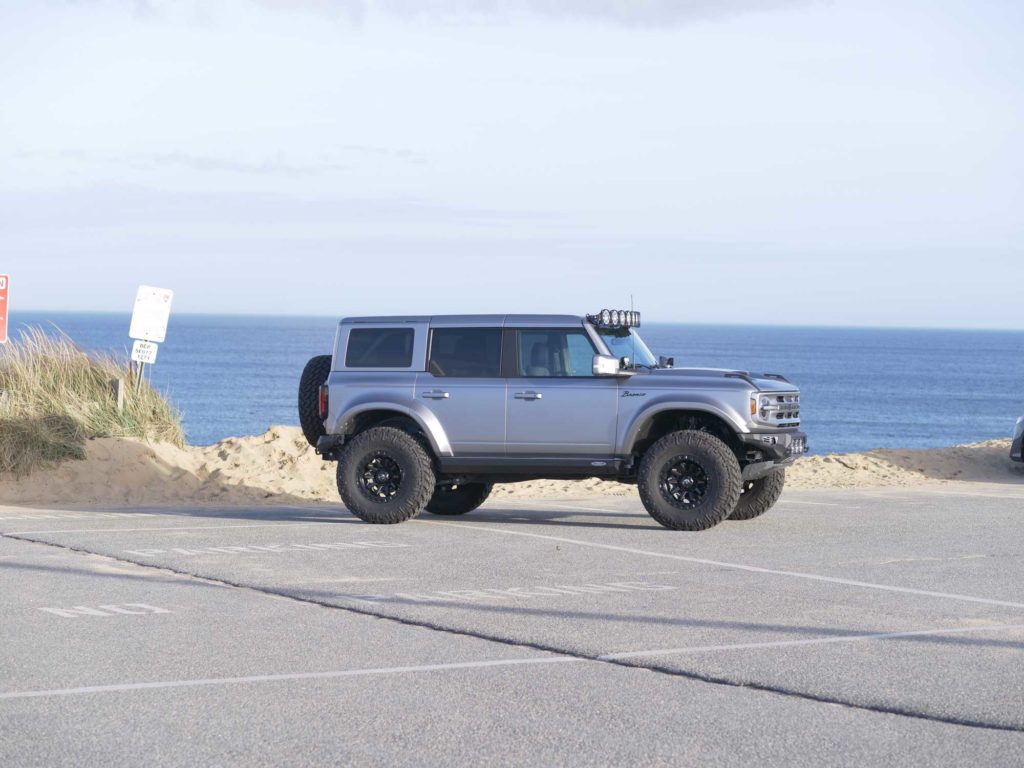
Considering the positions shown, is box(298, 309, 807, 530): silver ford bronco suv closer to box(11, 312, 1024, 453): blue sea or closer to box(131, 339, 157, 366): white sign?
box(131, 339, 157, 366): white sign

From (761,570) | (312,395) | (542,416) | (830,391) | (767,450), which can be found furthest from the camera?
(830,391)

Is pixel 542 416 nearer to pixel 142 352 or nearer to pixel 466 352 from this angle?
pixel 466 352

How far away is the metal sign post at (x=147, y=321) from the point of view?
20188 mm

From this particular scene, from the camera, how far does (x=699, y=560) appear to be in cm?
1202

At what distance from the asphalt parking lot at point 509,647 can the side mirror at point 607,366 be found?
1534 millimetres

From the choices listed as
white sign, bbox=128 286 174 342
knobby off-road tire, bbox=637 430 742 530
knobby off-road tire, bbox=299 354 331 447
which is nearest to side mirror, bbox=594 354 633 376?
knobby off-road tire, bbox=637 430 742 530

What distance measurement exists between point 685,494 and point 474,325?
8.96 ft

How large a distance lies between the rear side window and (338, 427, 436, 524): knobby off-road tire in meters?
0.72

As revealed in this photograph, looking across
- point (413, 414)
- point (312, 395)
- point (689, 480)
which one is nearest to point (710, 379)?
point (689, 480)

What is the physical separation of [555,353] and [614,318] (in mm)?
687

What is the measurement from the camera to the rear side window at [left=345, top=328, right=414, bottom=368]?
1509 centimetres

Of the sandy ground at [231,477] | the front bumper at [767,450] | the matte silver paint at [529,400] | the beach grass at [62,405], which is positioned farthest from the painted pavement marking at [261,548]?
the beach grass at [62,405]

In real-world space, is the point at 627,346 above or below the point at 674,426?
above

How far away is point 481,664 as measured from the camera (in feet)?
25.4
